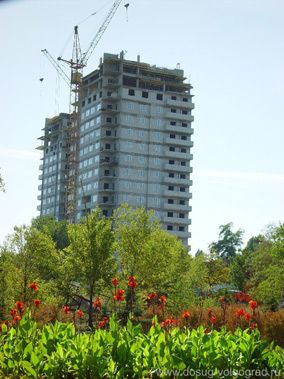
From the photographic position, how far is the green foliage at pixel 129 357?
9.36 meters

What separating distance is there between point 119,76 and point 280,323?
10425cm

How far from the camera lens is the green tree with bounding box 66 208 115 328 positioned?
3978 cm

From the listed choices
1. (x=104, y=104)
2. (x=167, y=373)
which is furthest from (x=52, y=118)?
(x=167, y=373)

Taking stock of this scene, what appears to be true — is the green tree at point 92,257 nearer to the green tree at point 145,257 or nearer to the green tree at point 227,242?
the green tree at point 145,257

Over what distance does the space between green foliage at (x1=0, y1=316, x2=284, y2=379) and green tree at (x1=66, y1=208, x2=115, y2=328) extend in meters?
29.1

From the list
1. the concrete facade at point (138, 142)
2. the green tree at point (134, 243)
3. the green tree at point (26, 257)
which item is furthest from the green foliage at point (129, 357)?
the concrete facade at point (138, 142)

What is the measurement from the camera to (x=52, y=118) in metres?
160

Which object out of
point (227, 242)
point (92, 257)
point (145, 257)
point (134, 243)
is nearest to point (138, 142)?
point (227, 242)

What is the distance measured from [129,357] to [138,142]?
11617 centimetres

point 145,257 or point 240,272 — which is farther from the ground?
point 145,257

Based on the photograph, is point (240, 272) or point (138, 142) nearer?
point (240, 272)

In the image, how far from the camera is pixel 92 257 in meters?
39.9

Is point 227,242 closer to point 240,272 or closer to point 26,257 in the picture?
point 240,272

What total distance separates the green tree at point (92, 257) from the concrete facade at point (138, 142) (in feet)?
256
